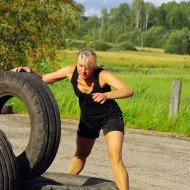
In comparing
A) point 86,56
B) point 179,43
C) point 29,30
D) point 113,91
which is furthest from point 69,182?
point 179,43

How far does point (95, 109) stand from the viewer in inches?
243

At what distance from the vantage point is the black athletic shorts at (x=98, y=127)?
20.2ft

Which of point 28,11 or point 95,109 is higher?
point 28,11

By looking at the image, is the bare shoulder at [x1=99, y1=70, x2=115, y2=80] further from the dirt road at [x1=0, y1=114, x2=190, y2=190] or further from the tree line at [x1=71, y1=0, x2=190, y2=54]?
the tree line at [x1=71, y1=0, x2=190, y2=54]

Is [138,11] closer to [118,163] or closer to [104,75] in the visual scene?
[104,75]

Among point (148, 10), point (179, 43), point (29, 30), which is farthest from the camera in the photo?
point (148, 10)

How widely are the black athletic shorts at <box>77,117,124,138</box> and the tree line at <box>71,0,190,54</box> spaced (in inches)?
4130

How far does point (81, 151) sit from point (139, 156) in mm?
3357

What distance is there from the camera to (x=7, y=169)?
5.44 metres

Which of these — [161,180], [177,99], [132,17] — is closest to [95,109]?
[161,180]

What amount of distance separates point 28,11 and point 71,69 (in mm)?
10889

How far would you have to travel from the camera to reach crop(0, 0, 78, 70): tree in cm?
1694

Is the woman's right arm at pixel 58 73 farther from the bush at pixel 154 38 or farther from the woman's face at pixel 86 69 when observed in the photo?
the bush at pixel 154 38

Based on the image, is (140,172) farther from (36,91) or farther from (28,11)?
(28,11)
